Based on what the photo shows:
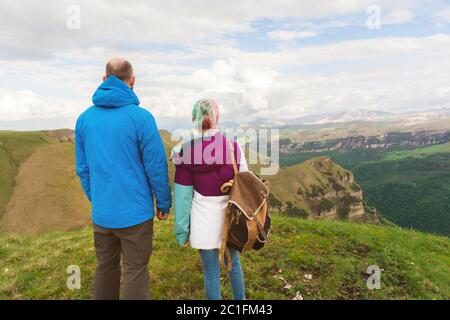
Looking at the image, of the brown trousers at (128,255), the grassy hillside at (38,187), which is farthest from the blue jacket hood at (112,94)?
the grassy hillside at (38,187)

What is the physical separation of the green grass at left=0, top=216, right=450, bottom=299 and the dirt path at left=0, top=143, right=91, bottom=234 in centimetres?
8888

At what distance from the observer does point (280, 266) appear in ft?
29.7

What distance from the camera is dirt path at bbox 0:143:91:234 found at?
9438 centimetres

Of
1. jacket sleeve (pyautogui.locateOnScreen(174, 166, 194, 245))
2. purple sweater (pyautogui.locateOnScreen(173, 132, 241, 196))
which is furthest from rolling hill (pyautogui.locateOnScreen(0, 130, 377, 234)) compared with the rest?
purple sweater (pyautogui.locateOnScreen(173, 132, 241, 196))

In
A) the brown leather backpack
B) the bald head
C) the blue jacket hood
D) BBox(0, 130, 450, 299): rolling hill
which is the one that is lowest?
BBox(0, 130, 450, 299): rolling hill

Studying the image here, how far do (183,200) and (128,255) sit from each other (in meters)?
1.21

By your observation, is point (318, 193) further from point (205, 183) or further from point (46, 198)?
point (205, 183)

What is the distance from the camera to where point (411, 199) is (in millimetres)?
192250

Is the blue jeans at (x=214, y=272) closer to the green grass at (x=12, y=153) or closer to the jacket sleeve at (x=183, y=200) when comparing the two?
the jacket sleeve at (x=183, y=200)

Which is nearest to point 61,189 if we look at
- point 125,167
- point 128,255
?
point 128,255

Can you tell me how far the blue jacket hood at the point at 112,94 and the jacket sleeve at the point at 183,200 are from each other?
129 centimetres

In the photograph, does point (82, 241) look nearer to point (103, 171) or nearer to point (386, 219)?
point (103, 171)

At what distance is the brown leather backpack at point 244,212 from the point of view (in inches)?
209

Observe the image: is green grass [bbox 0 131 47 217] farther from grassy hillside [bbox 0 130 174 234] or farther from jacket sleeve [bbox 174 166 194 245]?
jacket sleeve [bbox 174 166 194 245]
